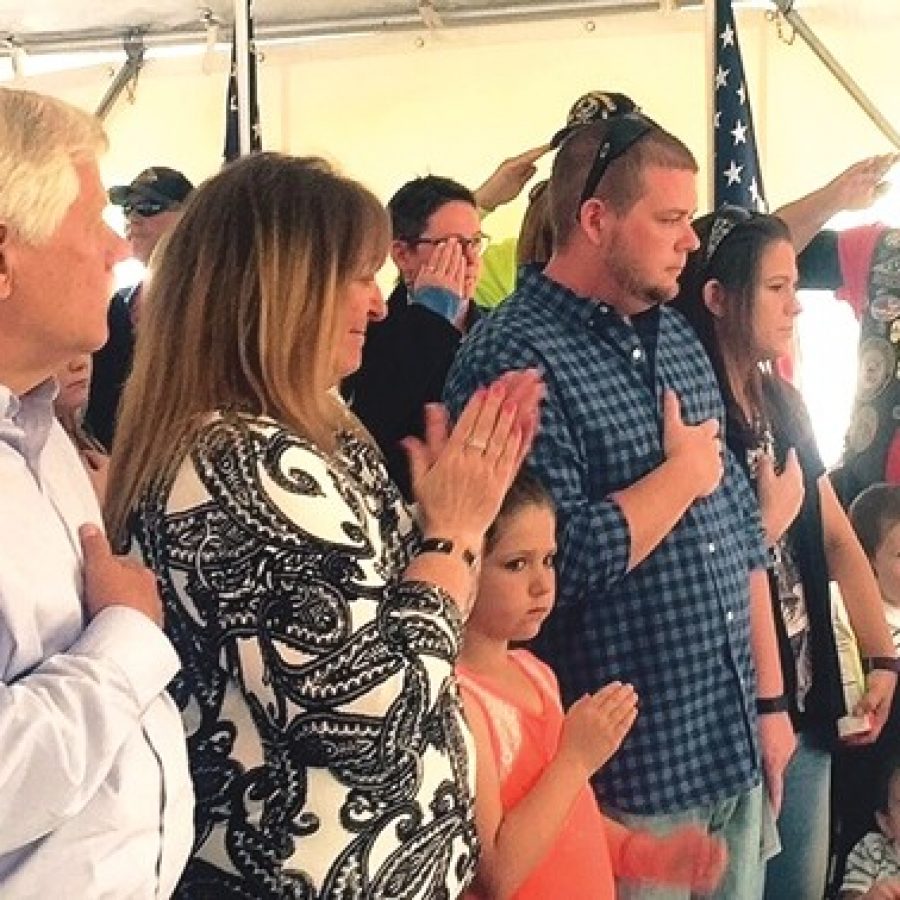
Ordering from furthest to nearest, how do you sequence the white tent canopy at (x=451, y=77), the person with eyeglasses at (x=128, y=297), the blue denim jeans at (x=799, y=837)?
1. the white tent canopy at (x=451, y=77)
2. the blue denim jeans at (x=799, y=837)
3. the person with eyeglasses at (x=128, y=297)

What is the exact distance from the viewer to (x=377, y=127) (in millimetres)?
4465

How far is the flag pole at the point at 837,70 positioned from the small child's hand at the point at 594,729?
8.09ft

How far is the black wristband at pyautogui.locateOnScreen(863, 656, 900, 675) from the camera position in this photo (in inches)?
100

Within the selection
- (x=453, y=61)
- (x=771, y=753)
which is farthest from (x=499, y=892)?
(x=453, y=61)

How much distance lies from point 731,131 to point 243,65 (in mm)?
1030

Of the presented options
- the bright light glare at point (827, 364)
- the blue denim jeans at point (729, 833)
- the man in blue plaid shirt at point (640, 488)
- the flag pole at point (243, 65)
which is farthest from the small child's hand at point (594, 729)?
A: the bright light glare at point (827, 364)

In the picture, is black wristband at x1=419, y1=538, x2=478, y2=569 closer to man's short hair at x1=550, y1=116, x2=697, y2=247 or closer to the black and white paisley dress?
the black and white paisley dress

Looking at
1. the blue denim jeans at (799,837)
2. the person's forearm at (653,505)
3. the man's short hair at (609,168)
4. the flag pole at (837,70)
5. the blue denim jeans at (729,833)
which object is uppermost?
the flag pole at (837,70)

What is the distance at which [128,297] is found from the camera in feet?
7.98

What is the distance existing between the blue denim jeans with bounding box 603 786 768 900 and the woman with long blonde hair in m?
0.55

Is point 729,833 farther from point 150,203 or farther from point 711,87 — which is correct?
point 711,87

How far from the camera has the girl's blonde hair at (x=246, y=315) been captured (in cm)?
134

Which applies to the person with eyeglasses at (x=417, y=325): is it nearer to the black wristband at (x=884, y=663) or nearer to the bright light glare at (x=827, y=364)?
the black wristband at (x=884, y=663)

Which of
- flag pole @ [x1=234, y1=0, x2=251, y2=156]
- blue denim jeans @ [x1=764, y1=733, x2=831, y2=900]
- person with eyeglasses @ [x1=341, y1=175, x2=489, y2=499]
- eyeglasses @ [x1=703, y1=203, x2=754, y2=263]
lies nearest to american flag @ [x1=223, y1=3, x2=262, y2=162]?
flag pole @ [x1=234, y1=0, x2=251, y2=156]
